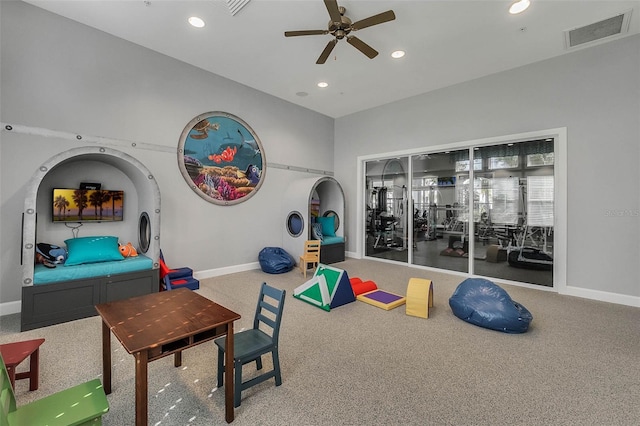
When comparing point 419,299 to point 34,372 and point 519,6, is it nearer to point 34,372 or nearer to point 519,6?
point 34,372

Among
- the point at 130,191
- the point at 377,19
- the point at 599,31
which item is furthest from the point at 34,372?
the point at 599,31

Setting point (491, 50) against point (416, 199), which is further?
point (416, 199)

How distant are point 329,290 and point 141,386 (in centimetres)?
274

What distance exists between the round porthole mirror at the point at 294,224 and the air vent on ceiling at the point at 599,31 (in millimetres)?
5388

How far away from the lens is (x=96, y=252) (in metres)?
3.76

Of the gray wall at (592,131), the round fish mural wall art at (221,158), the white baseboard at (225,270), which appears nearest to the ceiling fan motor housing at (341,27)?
the round fish mural wall art at (221,158)

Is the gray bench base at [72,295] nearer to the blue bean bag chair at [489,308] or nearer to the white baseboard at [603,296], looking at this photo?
the blue bean bag chair at [489,308]

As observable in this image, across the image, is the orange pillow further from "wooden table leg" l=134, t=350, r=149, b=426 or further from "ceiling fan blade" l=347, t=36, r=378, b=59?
"ceiling fan blade" l=347, t=36, r=378, b=59

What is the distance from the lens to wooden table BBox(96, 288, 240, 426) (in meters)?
1.50

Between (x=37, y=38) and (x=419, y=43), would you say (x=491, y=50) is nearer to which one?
(x=419, y=43)

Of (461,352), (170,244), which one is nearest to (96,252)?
(170,244)

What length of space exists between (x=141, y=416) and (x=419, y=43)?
5291 mm

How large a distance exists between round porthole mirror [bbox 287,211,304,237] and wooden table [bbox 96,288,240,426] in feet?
13.2

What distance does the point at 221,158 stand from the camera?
5.45 metres
